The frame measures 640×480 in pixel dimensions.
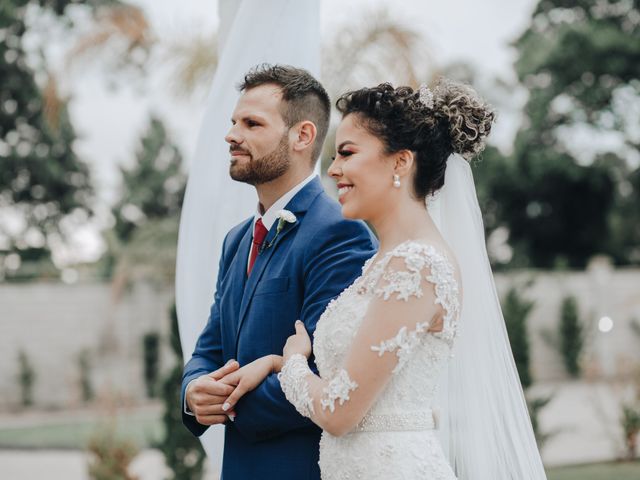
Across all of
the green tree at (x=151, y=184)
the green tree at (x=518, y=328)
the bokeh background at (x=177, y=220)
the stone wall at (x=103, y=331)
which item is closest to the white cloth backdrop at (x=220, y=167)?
the bokeh background at (x=177, y=220)

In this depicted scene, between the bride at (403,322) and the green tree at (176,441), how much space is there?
3.86 m

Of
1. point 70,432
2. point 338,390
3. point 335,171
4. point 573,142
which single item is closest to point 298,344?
point 338,390

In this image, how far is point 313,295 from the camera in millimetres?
2162

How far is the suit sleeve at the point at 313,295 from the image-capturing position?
2076 mm

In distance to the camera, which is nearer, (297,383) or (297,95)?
(297,383)

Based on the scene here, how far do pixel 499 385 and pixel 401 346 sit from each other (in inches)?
23.6

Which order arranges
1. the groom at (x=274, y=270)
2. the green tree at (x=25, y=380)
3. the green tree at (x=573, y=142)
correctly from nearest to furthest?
the groom at (x=274, y=270)
the green tree at (x=25, y=380)
the green tree at (x=573, y=142)

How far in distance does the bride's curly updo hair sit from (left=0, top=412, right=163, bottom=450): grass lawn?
342 inches

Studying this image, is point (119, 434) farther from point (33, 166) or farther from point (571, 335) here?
point (33, 166)

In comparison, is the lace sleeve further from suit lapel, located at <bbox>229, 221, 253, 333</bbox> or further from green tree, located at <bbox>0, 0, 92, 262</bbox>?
green tree, located at <bbox>0, 0, 92, 262</bbox>

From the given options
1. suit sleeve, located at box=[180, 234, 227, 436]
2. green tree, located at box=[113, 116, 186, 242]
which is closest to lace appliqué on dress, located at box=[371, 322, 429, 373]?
suit sleeve, located at box=[180, 234, 227, 436]

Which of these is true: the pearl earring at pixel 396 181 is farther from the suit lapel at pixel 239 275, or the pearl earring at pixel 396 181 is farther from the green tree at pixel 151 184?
the green tree at pixel 151 184

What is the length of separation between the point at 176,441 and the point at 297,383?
13.8 feet

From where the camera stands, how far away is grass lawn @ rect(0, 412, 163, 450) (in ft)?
36.4
